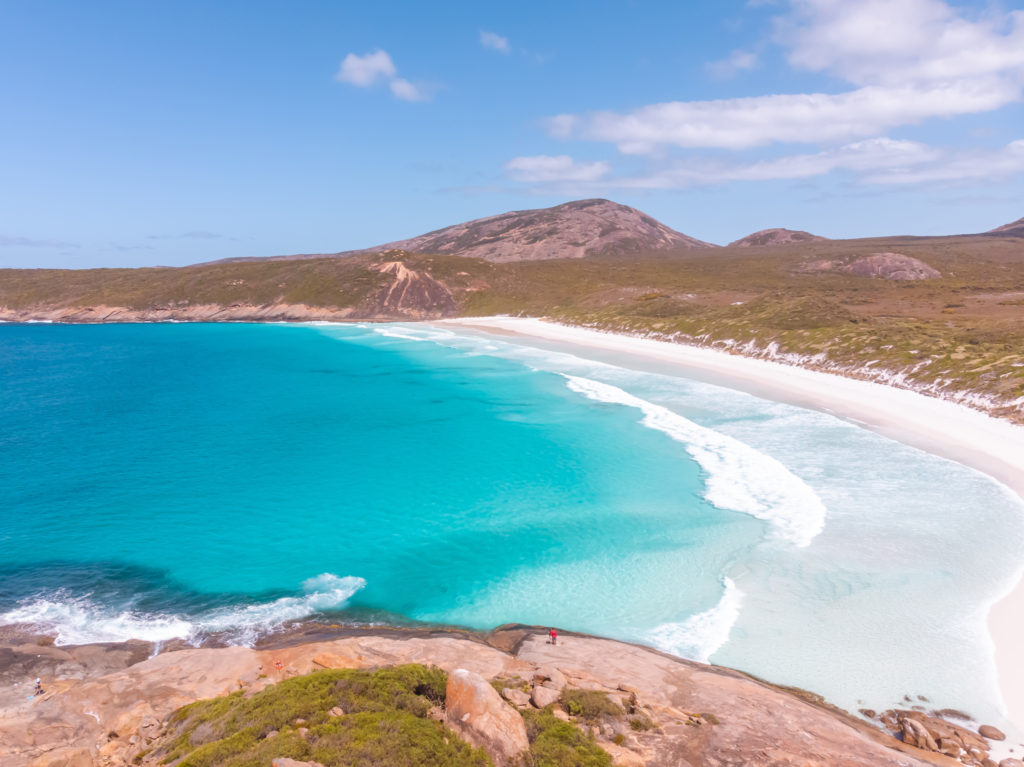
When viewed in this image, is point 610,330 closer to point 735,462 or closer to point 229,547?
point 735,462

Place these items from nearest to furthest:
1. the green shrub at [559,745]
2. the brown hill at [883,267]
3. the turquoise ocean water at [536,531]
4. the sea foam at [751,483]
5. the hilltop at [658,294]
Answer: the green shrub at [559,745] → the turquoise ocean water at [536,531] → the sea foam at [751,483] → the hilltop at [658,294] → the brown hill at [883,267]

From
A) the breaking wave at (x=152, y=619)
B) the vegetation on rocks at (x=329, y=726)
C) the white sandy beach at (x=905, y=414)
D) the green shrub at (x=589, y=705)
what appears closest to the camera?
the vegetation on rocks at (x=329, y=726)

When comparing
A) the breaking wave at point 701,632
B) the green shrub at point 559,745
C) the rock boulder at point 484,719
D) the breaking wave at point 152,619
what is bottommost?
the breaking wave at point 152,619

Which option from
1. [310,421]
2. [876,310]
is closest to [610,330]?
[876,310]

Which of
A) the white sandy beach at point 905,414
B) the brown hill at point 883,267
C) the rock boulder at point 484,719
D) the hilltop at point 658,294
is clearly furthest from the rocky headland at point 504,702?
the brown hill at point 883,267

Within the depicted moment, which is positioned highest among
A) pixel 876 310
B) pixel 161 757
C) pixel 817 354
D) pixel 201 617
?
pixel 876 310

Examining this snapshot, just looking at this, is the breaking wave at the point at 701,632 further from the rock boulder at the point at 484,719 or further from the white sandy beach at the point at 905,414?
the rock boulder at the point at 484,719

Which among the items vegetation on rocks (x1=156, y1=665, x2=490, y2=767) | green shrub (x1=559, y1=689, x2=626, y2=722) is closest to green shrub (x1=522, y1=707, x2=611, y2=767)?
green shrub (x1=559, y1=689, x2=626, y2=722)
